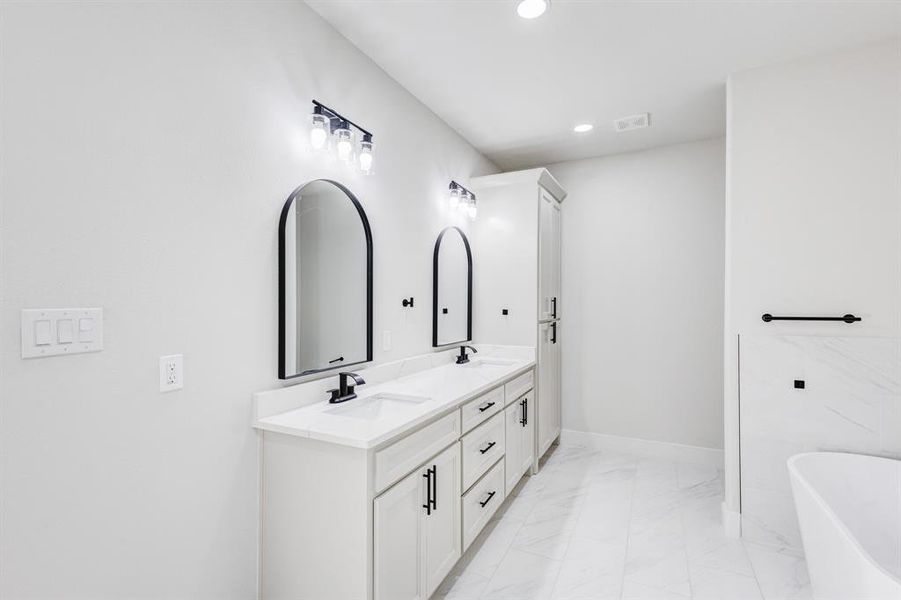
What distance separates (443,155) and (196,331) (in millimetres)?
2128

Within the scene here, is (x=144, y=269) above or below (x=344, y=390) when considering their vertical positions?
above

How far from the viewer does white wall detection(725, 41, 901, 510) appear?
2.12 meters

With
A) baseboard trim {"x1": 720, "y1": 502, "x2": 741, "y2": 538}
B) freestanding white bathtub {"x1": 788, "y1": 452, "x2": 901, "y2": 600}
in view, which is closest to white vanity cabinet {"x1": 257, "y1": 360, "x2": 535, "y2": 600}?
freestanding white bathtub {"x1": 788, "y1": 452, "x2": 901, "y2": 600}

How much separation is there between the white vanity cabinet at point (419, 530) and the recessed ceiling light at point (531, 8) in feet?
6.53

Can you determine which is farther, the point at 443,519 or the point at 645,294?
the point at 645,294

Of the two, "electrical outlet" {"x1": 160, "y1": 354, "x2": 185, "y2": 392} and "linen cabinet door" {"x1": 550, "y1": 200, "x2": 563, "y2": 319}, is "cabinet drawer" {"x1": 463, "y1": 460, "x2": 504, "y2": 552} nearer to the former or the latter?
"electrical outlet" {"x1": 160, "y1": 354, "x2": 185, "y2": 392}

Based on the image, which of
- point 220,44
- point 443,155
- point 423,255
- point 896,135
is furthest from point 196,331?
point 896,135

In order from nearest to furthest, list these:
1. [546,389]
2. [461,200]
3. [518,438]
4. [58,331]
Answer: [58,331] < [518,438] < [461,200] < [546,389]

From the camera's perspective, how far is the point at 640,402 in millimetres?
3656

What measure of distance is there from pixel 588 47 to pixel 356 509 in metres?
2.37

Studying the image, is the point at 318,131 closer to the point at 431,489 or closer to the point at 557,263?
the point at 431,489

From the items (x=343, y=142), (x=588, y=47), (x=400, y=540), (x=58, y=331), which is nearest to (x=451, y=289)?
(x=343, y=142)

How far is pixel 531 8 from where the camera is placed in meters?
1.86

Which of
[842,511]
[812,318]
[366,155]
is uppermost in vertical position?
[366,155]
